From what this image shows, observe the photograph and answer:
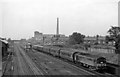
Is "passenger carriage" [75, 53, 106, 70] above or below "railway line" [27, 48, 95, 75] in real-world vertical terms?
above

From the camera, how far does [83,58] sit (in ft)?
115

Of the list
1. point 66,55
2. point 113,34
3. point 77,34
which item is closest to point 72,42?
point 77,34

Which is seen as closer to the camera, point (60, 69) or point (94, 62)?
point (94, 62)

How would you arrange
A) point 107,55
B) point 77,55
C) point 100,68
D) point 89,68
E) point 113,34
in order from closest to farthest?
point 100,68, point 89,68, point 77,55, point 107,55, point 113,34

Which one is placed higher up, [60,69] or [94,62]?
[94,62]

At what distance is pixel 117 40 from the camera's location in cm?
4941

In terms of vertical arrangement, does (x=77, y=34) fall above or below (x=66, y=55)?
above

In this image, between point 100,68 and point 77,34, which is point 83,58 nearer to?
point 100,68

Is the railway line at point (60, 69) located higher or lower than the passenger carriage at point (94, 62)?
lower

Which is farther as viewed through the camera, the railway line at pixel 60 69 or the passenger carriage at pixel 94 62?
the passenger carriage at pixel 94 62

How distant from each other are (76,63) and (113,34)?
63.0ft

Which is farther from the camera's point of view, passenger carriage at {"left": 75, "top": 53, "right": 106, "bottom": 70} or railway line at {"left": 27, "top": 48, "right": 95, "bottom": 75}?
passenger carriage at {"left": 75, "top": 53, "right": 106, "bottom": 70}

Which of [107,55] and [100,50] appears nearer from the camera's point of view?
[107,55]

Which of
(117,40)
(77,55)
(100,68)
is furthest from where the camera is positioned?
(117,40)
